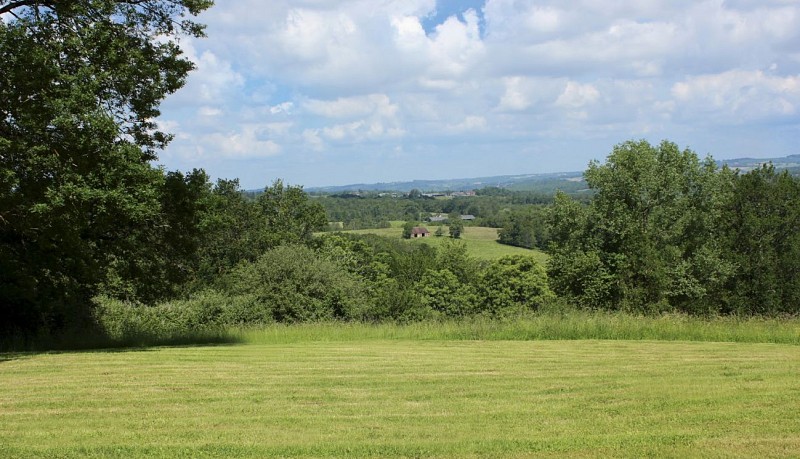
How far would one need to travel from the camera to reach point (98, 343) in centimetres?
1527

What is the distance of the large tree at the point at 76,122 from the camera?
38.0 feet

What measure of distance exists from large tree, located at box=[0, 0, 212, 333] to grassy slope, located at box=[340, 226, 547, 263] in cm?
6608

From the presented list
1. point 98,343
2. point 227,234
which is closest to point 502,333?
point 98,343

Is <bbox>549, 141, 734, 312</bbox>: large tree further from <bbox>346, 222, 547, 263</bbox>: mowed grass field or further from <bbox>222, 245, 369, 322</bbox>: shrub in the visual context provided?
<bbox>346, 222, 547, 263</bbox>: mowed grass field

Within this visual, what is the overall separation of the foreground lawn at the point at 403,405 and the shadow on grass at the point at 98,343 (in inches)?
74.6

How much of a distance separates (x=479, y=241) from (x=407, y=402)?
9940cm

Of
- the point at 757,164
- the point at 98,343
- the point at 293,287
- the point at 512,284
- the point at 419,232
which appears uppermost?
the point at 757,164

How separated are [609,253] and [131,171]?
3798 cm

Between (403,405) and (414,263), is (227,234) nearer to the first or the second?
Answer: (414,263)

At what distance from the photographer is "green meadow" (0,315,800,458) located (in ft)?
19.4

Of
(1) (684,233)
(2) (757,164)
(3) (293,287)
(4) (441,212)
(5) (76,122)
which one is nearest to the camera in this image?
(5) (76,122)

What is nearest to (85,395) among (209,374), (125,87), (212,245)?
(209,374)

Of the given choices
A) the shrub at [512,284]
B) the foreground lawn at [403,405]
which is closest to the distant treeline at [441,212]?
the shrub at [512,284]

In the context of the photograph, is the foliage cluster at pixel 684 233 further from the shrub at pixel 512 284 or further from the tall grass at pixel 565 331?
the tall grass at pixel 565 331
